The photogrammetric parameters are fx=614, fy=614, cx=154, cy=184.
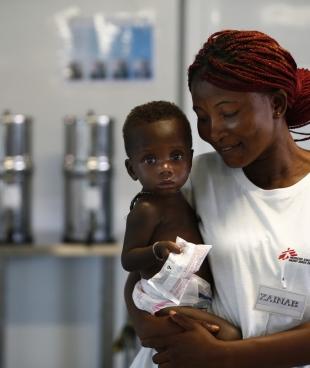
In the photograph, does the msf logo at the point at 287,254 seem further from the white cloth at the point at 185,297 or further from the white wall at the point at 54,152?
the white wall at the point at 54,152

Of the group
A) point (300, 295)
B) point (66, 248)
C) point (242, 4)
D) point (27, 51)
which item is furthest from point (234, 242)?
point (27, 51)

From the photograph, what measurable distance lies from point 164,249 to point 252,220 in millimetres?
189

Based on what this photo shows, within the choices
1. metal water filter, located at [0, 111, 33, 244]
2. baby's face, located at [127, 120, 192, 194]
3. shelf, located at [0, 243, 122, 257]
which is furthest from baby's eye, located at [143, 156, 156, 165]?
metal water filter, located at [0, 111, 33, 244]

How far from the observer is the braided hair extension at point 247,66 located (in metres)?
1.08

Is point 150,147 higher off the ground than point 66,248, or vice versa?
point 150,147

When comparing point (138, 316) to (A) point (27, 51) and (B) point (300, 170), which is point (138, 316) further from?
(A) point (27, 51)

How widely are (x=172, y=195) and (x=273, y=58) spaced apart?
0.32 m

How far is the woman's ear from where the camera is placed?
3.68 feet

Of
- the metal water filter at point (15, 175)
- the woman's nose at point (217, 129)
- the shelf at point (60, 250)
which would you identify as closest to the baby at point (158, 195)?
the woman's nose at point (217, 129)

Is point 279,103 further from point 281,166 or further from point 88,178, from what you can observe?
point 88,178

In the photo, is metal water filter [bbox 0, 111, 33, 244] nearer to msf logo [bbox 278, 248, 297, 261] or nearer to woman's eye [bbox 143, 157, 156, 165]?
woman's eye [bbox 143, 157, 156, 165]

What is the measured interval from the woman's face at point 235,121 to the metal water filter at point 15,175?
5.15 feet

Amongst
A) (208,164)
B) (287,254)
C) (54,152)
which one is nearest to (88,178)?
(54,152)

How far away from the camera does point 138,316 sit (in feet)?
3.95
